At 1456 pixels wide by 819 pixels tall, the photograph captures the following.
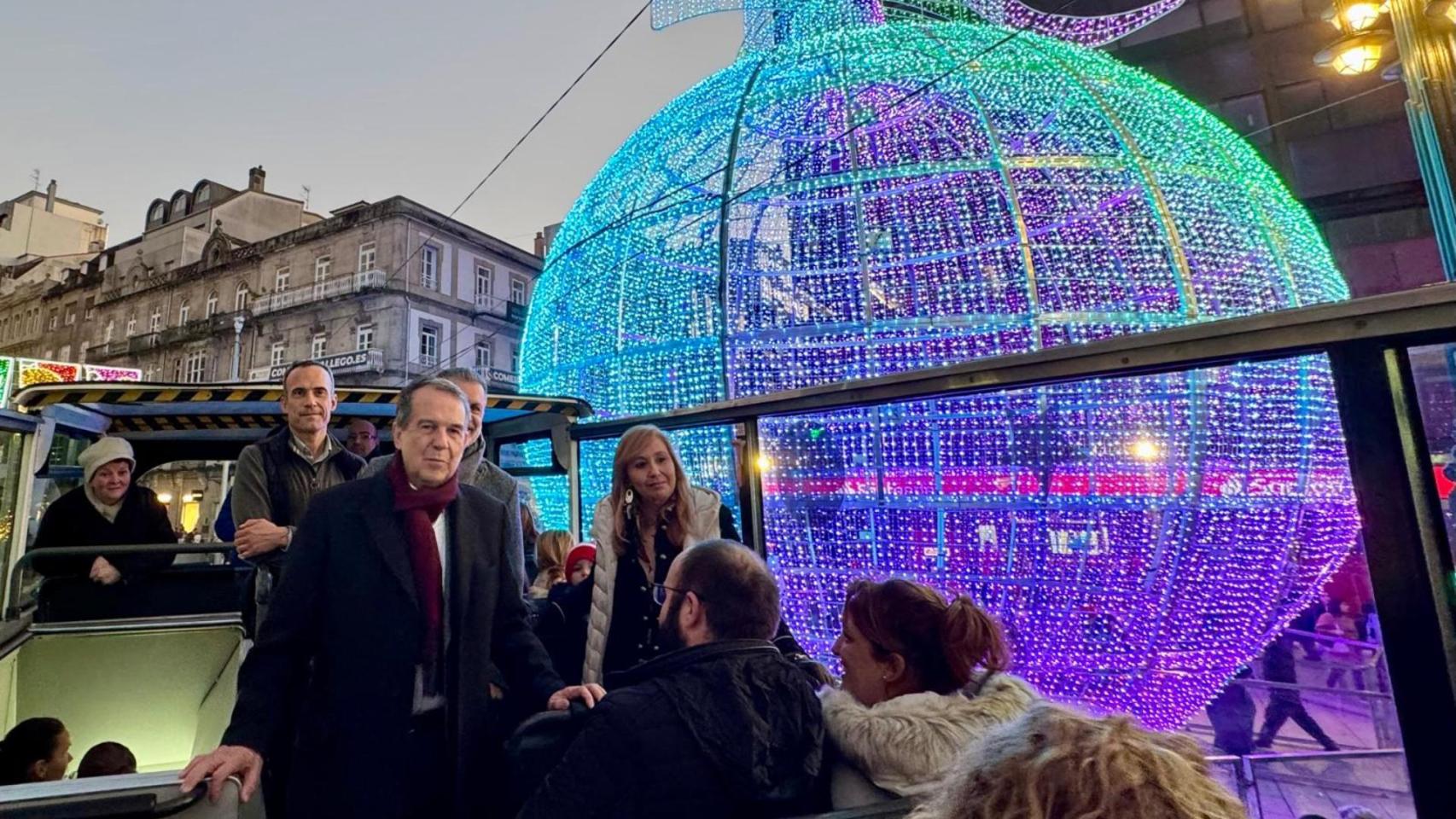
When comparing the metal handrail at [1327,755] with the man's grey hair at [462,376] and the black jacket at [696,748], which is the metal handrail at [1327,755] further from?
the man's grey hair at [462,376]

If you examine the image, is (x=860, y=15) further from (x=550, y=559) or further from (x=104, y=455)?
(x=104, y=455)

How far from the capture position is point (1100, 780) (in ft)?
2.28

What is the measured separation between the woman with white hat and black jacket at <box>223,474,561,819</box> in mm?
3193

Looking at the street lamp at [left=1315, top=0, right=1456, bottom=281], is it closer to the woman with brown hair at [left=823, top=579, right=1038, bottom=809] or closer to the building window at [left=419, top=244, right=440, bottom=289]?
the woman with brown hair at [left=823, top=579, right=1038, bottom=809]

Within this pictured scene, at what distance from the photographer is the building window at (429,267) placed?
2855cm

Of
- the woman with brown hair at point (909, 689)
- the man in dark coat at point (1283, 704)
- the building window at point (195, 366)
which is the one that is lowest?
the man in dark coat at point (1283, 704)

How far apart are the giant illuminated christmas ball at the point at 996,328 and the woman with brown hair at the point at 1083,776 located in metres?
1.86

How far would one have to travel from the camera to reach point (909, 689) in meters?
1.66

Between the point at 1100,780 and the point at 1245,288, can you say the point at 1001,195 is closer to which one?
the point at 1245,288

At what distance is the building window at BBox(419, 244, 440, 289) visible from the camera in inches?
1124

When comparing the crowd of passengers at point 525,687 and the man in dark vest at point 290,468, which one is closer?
the crowd of passengers at point 525,687

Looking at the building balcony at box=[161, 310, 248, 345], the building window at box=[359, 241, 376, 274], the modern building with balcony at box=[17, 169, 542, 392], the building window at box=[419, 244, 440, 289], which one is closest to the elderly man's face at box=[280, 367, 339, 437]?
the modern building with balcony at box=[17, 169, 542, 392]

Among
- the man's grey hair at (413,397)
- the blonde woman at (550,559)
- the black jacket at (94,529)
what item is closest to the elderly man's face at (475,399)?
the man's grey hair at (413,397)

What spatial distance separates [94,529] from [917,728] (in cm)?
471
